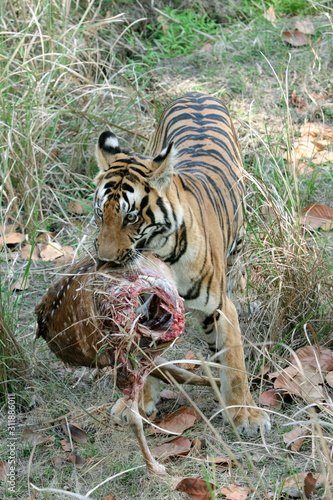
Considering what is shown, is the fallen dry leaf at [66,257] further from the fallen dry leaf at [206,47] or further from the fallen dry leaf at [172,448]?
the fallen dry leaf at [206,47]

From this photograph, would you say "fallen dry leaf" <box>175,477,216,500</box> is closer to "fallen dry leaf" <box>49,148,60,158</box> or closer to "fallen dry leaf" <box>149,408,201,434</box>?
"fallen dry leaf" <box>149,408,201,434</box>

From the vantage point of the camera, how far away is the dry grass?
10.0ft

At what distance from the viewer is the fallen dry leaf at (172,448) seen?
313 centimetres

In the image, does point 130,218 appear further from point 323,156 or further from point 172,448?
point 323,156

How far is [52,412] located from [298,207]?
1.68 m

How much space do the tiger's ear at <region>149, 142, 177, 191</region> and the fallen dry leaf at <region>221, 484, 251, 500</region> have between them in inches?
51.1

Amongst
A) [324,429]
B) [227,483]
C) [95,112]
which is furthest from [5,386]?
[95,112]

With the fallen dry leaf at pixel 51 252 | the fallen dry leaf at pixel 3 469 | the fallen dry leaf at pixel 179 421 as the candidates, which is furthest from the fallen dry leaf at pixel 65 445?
the fallen dry leaf at pixel 51 252

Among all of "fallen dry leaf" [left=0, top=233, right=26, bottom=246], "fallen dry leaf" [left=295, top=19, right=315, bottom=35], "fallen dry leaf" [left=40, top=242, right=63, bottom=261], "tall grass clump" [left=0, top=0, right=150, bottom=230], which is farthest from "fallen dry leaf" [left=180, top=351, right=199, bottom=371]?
"fallen dry leaf" [left=295, top=19, right=315, bottom=35]

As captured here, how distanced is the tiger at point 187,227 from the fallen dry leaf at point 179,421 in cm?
16

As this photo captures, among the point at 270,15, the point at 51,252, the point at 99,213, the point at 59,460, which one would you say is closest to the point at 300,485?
the point at 59,460

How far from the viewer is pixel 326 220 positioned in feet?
14.9

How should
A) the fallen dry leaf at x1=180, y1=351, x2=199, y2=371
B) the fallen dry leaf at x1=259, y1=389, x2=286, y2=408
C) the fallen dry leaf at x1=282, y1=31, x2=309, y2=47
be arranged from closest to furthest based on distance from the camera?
the fallen dry leaf at x1=259, y1=389, x2=286, y2=408 < the fallen dry leaf at x1=180, y1=351, x2=199, y2=371 < the fallen dry leaf at x1=282, y1=31, x2=309, y2=47

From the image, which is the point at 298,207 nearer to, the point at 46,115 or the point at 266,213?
the point at 266,213
